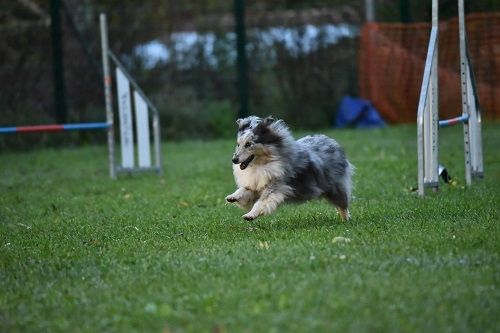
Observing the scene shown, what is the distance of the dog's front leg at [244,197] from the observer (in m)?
7.23

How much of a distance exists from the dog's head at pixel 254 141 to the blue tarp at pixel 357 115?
39.7 feet

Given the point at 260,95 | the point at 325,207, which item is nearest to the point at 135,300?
the point at 325,207

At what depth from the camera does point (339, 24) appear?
64.3 ft

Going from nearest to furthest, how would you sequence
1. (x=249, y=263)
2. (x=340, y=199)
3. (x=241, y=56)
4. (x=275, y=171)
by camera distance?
(x=249, y=263)
(x=275, y=171)
(x=340, y=199)
(x=241, y=56)

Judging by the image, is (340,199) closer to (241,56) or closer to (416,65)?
(416,65)

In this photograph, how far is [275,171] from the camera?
281 inches

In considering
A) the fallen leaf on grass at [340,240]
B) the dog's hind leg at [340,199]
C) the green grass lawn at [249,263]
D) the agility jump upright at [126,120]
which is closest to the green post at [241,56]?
the agility jump upright at [126,120]

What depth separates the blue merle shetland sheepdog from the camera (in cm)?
712

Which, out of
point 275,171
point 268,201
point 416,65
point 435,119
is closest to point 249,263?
point 268,201

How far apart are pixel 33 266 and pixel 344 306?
2.48 m

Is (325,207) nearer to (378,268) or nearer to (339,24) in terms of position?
(378,268)

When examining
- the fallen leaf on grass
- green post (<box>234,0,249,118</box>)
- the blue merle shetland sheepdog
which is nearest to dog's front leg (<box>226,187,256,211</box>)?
the blue merle shetland sheepdog

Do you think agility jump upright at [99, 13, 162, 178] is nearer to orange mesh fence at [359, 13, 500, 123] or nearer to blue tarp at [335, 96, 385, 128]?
orange mesh fence at [359, 13, 500, 123]

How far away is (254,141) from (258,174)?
0.27m
